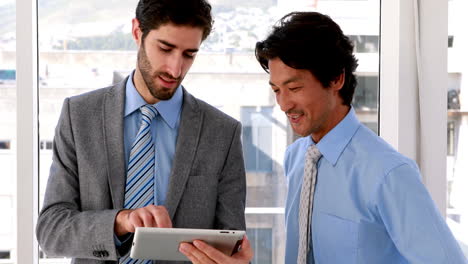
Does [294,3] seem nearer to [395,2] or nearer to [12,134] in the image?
[395,2]

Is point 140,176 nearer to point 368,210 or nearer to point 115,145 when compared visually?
point 115,145

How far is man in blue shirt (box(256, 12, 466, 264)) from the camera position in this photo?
61.3 inches

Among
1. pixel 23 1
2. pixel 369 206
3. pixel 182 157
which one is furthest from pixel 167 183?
pixel 23 1

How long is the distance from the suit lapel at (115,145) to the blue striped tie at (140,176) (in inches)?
0.9

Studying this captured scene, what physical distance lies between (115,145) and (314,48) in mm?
646

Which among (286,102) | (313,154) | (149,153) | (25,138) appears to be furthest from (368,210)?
(25,138)

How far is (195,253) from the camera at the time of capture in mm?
1505

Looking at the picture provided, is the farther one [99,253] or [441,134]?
[441,134]

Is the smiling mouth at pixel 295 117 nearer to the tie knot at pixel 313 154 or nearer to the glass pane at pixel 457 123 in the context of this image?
the tie knot at pixel 313 154

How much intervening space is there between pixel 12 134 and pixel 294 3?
4.11ft

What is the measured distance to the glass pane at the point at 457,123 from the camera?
2.45 metres

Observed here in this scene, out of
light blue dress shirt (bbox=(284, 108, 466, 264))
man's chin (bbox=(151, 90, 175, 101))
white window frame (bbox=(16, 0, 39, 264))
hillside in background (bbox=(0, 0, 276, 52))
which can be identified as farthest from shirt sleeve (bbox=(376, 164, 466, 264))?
white window frame (bbox=(16, 0, 39, 264))

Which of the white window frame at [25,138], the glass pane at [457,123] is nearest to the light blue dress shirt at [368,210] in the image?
the glass pane at [457,123]

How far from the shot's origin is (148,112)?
1.81 metres
